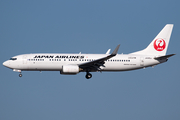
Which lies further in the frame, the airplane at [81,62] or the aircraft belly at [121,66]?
the aircraft belly at [121,66]

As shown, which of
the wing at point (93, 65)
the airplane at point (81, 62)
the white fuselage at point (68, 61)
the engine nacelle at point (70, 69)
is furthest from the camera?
the white fuselage at point (68, 61)

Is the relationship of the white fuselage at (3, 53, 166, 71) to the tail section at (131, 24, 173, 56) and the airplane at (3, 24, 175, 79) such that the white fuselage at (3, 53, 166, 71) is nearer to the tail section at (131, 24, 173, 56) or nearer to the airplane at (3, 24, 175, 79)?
the airplane at (3, 24, 175, 79)

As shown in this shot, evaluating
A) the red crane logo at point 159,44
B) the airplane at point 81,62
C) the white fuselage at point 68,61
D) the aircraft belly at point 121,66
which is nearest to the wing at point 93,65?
the airplane at point 81,62

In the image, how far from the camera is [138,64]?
61.0 meters

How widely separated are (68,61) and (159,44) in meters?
16.7

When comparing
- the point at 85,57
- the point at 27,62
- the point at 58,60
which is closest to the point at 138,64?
the point at 85,57

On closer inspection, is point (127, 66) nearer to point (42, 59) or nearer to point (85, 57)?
point (85, 57)

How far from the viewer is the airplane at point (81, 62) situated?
191ft

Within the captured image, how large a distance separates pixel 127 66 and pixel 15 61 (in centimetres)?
1831

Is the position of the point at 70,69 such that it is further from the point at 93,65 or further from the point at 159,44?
the point at 159,44

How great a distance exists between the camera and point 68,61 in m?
59.0

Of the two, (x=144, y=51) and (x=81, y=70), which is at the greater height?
(x=144, y=51)

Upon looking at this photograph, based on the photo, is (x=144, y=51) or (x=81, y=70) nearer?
(x=81, y=70)

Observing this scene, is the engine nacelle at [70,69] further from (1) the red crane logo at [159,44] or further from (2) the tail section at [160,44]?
(1) the red crane logo at [159,44]
